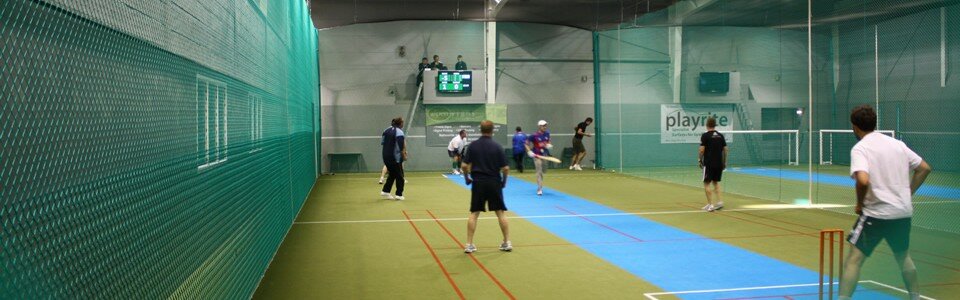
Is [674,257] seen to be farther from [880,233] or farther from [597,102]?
[597,102]

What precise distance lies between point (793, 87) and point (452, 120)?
13496 mm

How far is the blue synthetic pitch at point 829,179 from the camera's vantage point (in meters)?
11.9

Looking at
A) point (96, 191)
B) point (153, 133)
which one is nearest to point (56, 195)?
point (96, 191)

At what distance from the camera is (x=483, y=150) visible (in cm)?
902

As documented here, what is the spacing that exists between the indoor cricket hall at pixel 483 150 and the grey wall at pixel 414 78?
0.08 meters

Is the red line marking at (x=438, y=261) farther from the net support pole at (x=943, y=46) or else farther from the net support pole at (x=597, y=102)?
the net support pole at (x=597, y=102)

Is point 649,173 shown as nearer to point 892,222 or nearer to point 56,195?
point 892,222

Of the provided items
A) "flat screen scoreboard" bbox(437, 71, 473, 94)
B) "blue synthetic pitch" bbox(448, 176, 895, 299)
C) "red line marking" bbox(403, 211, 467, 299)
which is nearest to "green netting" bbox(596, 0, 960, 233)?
"blue synthetic pitch" bbox(448, 176, 895, 299)

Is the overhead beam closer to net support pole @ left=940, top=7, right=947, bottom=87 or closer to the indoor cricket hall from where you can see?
the indoor cricket hall

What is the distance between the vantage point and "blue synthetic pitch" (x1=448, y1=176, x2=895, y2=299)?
24.0ft

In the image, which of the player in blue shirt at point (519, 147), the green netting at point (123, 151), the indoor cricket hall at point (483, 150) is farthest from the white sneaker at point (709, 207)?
the player in blue shirt at point (519, 147)

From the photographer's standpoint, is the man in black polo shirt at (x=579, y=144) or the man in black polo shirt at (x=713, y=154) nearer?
the man in black polo shirt at (x=713, y=154)

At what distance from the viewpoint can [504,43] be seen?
27234mm

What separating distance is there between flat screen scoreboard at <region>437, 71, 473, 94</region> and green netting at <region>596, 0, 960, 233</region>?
489 centimetres
